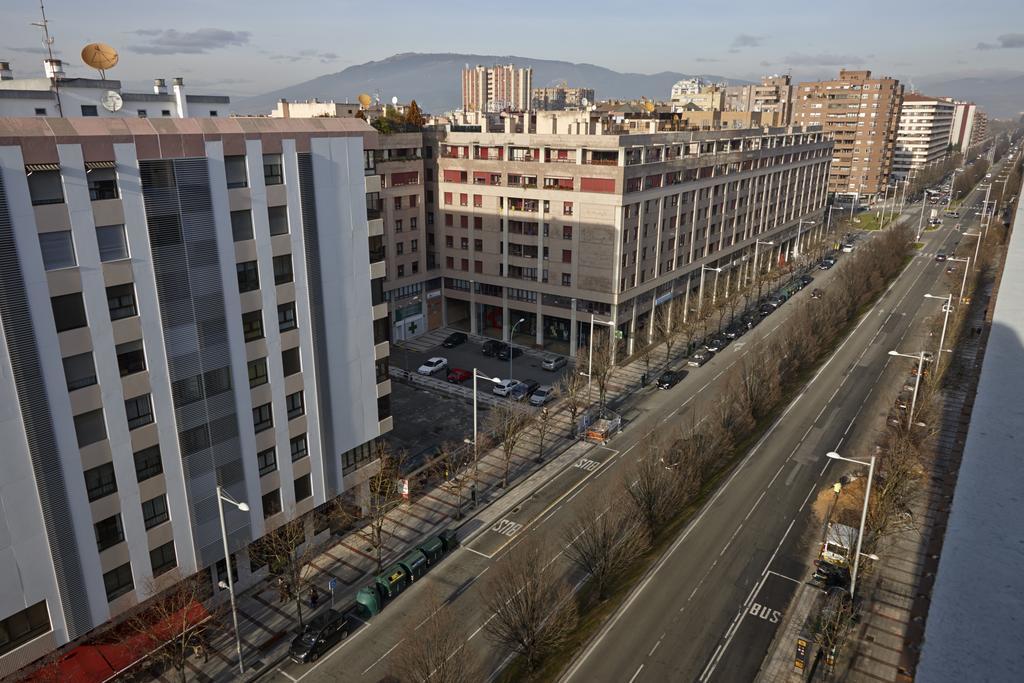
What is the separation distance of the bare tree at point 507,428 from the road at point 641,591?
3.40 meters

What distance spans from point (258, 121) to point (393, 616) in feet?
97.7

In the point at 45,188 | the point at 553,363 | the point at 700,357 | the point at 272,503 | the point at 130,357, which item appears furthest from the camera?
the point at 700,357

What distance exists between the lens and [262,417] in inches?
1622

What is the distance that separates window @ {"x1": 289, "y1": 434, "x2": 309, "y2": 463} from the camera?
43.3 metres

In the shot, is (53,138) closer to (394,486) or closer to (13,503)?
(13,503)

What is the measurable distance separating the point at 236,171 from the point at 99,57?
15865 millimetres

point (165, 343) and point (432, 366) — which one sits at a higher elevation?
point (165, 343)

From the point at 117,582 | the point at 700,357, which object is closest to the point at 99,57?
the point at 117,582

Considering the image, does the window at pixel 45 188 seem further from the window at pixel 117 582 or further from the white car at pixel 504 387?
the white car at pixel 504 387

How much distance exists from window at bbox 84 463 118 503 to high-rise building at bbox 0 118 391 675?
0.07 m

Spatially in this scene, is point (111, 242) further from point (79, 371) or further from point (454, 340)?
point (454, 340)

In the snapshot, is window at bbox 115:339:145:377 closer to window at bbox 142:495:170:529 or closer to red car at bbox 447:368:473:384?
window at bbox 142:495:170:529

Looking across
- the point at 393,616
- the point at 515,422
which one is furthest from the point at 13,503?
the point at 515,422

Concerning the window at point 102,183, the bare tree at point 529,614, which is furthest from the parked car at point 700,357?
the window at point 102,183
